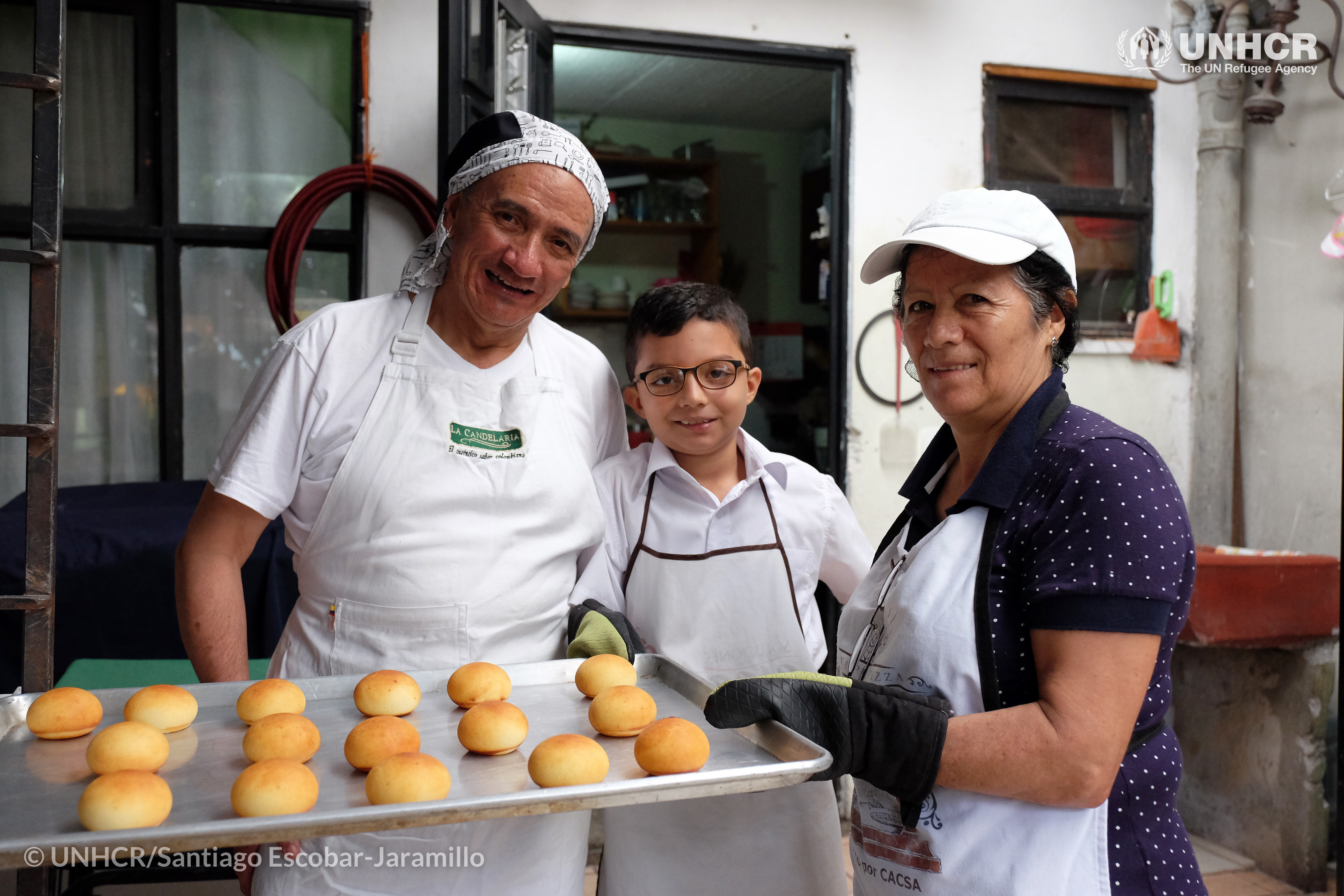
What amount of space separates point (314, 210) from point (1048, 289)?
319 cm

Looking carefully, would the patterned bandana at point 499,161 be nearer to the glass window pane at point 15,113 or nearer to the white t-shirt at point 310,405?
the white t-shirt at point 310,405

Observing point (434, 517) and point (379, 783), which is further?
point (434, 517)

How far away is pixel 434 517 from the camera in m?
1.63

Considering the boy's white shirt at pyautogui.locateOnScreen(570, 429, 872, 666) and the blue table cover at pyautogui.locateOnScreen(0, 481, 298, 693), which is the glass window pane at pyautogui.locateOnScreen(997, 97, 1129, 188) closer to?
the boy's white shirt at pyautogui.locateOnScreen(570, 429, 872, 666)

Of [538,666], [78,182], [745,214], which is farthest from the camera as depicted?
[745,214]

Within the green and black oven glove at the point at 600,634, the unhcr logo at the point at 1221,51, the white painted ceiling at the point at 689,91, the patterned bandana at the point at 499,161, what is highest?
the white painted ceiling at the point at 689,91

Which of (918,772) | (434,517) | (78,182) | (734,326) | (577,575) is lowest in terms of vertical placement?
(918,772)

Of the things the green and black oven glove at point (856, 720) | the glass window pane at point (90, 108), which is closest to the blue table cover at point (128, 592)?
the glass window pane at point (90, 108)

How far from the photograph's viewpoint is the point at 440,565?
63.4 inches

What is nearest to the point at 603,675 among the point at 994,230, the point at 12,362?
the point at 994,230

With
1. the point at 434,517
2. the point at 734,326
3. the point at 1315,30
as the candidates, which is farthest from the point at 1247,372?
the point at 434,517

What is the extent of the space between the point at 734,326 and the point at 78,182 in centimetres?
341

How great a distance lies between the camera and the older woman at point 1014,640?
1.19 meters

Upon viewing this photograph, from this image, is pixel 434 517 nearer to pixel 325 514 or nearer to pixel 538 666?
pixel 325 514
